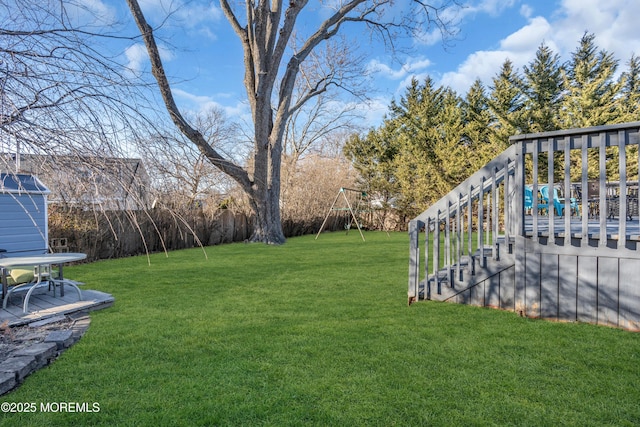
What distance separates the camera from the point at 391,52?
12.5 m

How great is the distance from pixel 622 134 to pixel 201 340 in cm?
401

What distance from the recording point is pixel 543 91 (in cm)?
1352

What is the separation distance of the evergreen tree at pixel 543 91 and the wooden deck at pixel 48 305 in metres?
14.1

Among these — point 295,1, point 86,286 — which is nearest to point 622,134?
point 86,286

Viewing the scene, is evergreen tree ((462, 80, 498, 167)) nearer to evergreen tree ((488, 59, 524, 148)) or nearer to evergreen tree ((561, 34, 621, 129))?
evergreen tree ((488, 59, 524, 148))

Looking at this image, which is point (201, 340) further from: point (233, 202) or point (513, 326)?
point (233, 202)

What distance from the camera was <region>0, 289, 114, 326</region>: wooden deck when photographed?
3.73m

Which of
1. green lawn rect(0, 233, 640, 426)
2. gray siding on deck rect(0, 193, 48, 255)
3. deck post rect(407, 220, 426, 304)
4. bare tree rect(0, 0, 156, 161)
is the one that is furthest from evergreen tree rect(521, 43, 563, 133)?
bare tree rect(0, 0, 156, 161)

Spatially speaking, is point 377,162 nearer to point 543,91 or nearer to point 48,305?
point 543,91

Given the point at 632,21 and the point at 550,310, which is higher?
the point at 632,21

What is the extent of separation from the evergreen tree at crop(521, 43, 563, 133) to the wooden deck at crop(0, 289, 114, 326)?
14.1m

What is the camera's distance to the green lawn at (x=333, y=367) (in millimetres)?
2008

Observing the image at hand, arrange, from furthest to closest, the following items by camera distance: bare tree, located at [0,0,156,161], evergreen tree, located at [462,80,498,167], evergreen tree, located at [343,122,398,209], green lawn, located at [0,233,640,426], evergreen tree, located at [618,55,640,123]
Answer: evergreen tree, located at [343,122,398,209] < evergreen tree, located at [462,80,498,167] < evergreen tree, located at [618,55,640,123] < green lawn, located at [0,233,640,426] < bare tree, located at [0,0,156,161]

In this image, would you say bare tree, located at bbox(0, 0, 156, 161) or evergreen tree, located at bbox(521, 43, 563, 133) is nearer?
bare tree, located at bbox(0, 0, 156, 161)
